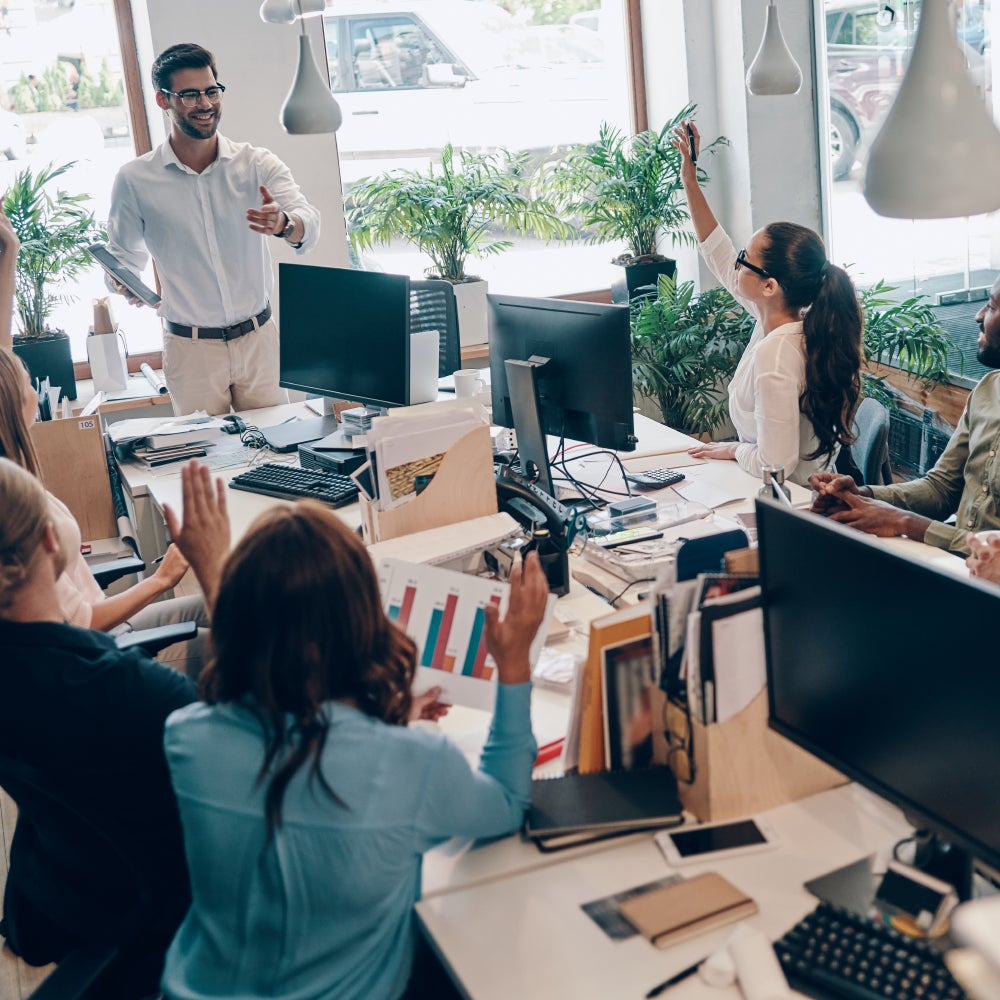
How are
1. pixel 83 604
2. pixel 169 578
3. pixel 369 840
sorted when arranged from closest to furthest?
1. pixel 369 840
2. pixel 83 604
3. pixel 169 578

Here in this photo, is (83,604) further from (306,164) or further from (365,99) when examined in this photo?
(365,99)

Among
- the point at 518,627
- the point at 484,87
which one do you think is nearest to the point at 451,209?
the point at 484,87

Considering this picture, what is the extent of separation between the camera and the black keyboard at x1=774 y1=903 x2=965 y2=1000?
4.26ft

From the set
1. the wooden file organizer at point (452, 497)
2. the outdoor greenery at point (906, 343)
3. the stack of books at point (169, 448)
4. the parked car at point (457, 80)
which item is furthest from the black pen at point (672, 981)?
the parked car at point (457, 80)

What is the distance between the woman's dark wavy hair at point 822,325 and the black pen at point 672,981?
1948 millimetres

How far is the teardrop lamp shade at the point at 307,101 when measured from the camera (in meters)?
4.07

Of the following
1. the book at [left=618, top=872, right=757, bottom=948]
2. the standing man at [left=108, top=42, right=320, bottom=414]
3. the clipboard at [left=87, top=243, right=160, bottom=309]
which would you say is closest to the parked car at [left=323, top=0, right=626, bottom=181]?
the standing man at [left=108, top=42, right=320, bottom=414]

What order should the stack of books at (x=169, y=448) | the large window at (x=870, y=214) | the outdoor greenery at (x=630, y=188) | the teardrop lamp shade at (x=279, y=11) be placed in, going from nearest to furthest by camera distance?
the stack of books at (x=169, y=448), the teardrop lamp shade at (x=279, y=11), the large window at (x=870, y=214), the outdoor greenery at (x=630, y=188)

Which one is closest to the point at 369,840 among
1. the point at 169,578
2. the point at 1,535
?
the point at 1,535

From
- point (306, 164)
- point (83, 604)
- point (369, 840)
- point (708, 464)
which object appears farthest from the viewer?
point (306, 164)

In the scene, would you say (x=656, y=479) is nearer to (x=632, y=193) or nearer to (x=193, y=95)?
(x=193, y=95)

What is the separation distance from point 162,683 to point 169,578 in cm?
94

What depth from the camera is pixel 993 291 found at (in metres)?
2.79

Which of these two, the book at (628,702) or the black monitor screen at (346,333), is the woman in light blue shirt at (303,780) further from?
the black monitor screen at (346,333)
